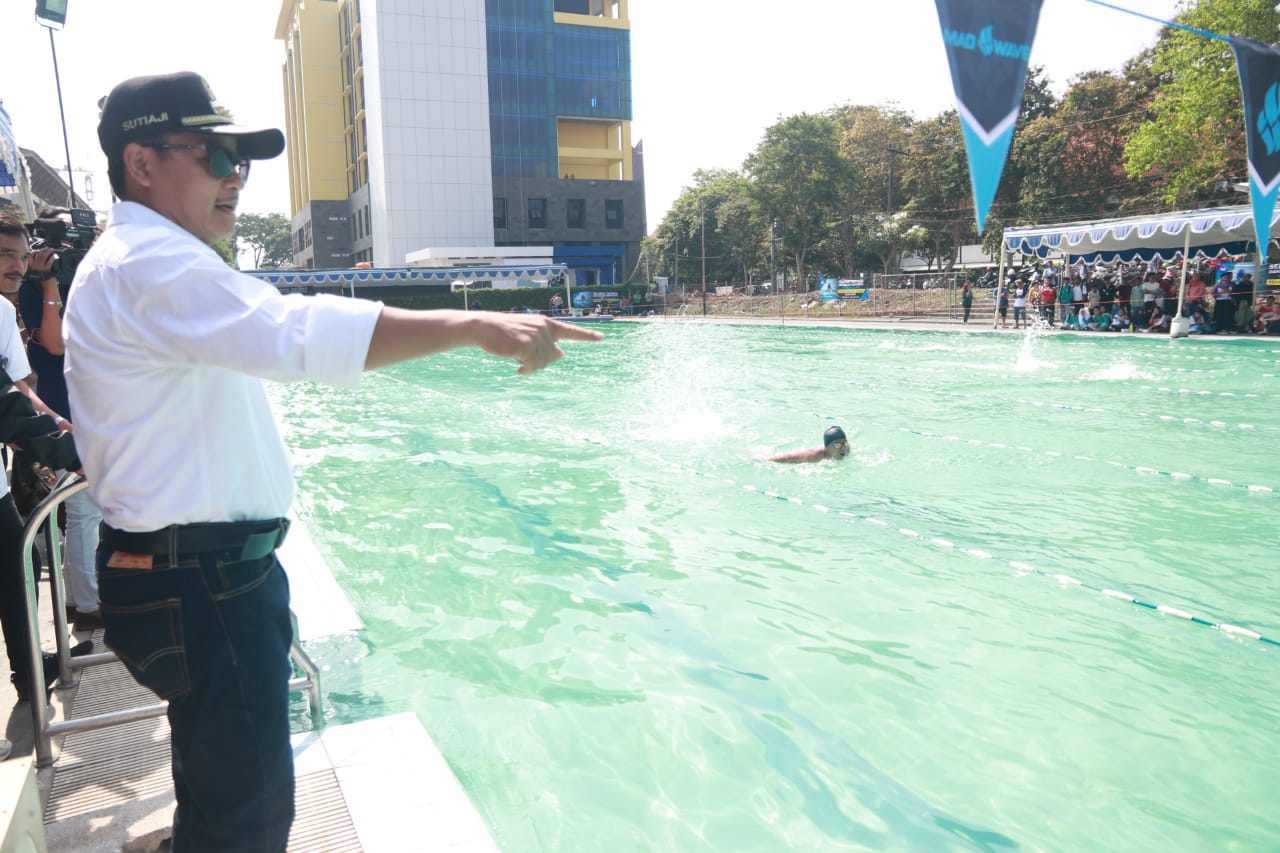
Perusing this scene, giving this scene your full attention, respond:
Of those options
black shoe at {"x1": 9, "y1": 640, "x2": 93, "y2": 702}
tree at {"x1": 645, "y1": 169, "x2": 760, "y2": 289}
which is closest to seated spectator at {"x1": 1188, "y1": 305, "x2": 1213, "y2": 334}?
black shoe at {"x1": 9, "y1": 640, "x2": 93, "y2": 702}

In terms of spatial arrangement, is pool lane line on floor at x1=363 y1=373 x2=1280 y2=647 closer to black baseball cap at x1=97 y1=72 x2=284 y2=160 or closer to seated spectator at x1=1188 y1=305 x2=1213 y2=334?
black baseball cap at x1=97 y1=72 x2=284 y2=160

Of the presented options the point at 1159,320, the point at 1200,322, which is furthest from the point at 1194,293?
the point at 1159,320

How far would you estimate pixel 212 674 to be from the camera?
1.66 meters

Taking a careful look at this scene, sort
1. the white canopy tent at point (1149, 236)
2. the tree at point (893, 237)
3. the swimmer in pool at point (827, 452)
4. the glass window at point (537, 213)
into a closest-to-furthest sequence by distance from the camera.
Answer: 1. the swimmer in pool at point (827, 452)
2. the white canopy tent at point (1149, 236)
3. the tree at point (893, 237)
4. the glass window at point (537, 213)

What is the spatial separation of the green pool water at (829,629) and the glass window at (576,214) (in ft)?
185

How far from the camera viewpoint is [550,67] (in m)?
63.8

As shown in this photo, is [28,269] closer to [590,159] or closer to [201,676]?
[201,676]

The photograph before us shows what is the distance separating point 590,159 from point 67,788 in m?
68.7

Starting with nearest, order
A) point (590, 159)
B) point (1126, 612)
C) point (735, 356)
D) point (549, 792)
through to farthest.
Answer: point (549, 792)
point (1126, 612)
point (735, 356)
point (590, 159)

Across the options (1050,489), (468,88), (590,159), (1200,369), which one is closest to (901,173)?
(590,159)

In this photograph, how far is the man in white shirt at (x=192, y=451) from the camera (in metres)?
1.52

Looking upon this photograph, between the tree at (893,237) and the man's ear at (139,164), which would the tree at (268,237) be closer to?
the tree at (893,237)

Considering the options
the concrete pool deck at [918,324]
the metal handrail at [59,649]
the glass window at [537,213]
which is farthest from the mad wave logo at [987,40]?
the glass window at [537,213]

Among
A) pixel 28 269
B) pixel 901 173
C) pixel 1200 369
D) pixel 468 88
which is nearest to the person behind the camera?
pixel 28 269
